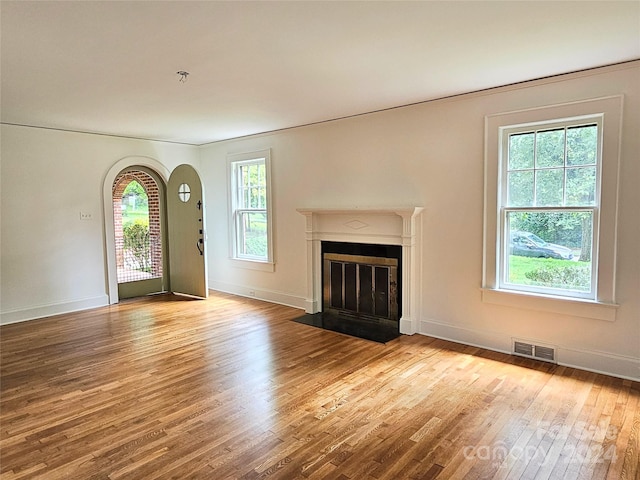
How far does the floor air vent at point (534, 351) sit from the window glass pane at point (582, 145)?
1611 millimetres

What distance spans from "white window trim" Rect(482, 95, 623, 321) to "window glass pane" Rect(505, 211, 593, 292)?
0.10 meters

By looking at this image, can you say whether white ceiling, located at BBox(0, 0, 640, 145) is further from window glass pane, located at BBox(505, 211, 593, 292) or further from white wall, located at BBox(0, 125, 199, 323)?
window glass pane, located at BBox(505, 211, 593, 292)

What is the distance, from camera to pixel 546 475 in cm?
208

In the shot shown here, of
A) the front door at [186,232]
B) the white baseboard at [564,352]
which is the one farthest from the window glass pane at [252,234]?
the white baseboard at [564,352]

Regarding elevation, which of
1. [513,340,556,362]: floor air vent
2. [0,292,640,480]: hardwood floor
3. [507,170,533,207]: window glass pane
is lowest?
[0,292,640,480]: hardwood floor

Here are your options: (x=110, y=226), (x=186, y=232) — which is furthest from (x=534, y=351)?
(x=110, y=226)

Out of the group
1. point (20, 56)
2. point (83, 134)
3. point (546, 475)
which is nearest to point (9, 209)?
point (83, 134)

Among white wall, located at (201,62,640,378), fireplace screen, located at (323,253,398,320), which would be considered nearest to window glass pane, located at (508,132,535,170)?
white wall, located at (201,62,640,378)

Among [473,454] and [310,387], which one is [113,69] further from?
[473,454]

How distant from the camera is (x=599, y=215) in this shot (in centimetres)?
326

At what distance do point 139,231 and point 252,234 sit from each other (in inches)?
73.1

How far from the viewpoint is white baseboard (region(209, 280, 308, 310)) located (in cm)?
559

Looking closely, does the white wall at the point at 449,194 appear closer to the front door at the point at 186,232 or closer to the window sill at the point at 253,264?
the window sill at the point at 253,264

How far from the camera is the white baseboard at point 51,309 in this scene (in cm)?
500
